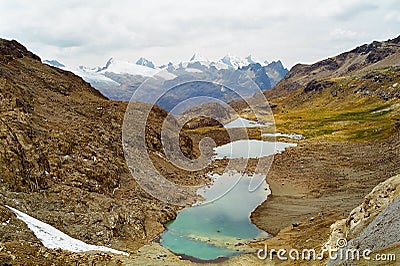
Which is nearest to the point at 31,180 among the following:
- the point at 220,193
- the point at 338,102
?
the point at 220,193

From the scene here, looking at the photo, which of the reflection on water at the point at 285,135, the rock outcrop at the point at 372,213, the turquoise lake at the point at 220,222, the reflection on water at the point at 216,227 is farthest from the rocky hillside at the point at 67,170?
the reflection on water at the point at 285,135

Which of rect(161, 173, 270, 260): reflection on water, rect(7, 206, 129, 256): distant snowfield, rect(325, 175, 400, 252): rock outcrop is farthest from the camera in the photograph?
rect(161, 173, 270, 260): reflection on water

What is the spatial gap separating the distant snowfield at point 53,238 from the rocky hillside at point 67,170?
104cm

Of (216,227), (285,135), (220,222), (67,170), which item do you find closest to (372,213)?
(216,227)

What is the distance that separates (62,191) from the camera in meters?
36.4

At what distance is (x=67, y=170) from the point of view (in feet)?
134

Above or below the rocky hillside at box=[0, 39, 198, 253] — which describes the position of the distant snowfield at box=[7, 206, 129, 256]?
below

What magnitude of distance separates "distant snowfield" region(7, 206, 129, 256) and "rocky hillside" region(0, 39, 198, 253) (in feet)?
3.41

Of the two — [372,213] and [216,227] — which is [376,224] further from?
[216,227]

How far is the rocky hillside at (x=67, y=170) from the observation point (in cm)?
3222

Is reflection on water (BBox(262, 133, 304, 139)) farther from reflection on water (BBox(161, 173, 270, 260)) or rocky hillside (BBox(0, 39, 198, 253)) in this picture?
rocky hillside (BBox(0, 39, 198, 253))

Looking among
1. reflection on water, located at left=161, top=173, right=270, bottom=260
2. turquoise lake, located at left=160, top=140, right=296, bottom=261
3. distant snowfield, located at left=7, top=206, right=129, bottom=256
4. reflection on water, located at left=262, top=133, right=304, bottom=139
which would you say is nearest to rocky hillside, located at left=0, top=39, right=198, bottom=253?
distant snowfield, located at left=7, top=206, right=129, bottom=256

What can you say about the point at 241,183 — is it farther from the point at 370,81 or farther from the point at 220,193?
the point at 370,81

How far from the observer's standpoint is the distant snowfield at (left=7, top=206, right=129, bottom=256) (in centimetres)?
2727
